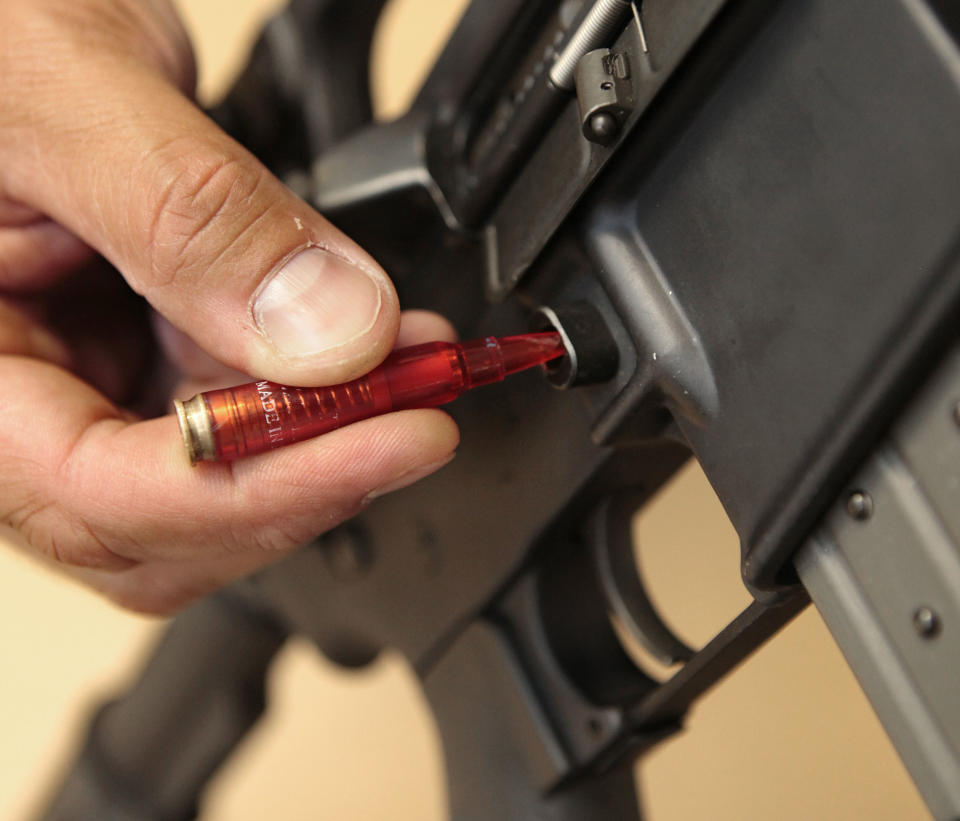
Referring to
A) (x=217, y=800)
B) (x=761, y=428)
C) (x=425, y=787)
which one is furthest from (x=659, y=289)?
(x=217, y=800)

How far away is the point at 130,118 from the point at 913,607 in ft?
1.20

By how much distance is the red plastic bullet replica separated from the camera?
15.0 inches

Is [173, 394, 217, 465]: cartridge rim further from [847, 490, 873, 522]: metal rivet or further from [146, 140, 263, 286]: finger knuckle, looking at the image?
[847, 490, 873, 522]: metal rivet

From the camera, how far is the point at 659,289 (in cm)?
38

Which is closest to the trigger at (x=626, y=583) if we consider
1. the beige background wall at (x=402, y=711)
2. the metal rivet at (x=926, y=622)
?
the beige background wall at (x=402, y=711)

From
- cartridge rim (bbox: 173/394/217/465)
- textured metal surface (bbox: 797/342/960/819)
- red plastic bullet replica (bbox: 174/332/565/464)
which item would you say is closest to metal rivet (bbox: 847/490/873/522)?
textured metal surface (bbox: 797/342/960/819)

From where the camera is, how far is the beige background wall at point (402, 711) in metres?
0.72

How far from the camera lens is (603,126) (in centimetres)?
36

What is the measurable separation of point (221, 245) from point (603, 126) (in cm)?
16

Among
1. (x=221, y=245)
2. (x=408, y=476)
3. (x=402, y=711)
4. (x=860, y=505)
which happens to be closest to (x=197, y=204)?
(x=221, y=245)

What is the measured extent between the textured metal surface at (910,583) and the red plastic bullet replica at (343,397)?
0.14 m

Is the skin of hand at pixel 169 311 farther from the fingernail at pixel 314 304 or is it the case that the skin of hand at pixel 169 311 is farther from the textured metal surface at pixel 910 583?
the textured metal surface at pixel 910 583

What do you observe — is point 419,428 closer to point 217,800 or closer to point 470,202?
point 470,202

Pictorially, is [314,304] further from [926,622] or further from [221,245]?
[926,622]
